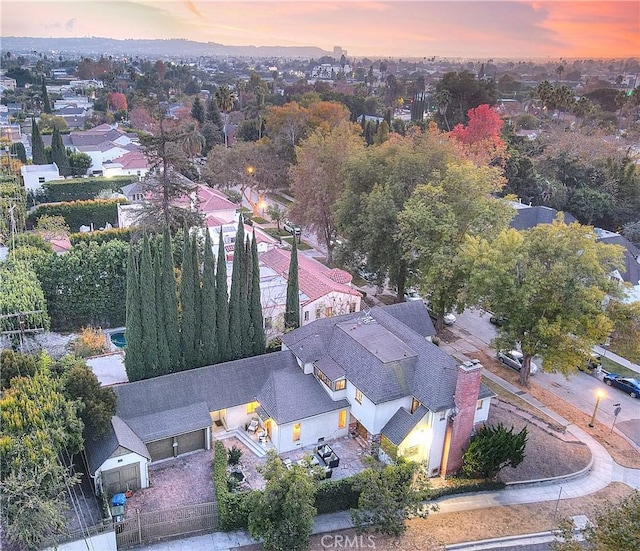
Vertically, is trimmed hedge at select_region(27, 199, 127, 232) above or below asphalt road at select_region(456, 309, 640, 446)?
above

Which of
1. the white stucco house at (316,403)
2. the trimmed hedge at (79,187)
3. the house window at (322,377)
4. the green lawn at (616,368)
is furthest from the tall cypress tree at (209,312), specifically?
the trimmed hedge at (79,187)

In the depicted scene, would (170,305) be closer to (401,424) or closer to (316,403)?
(316,403)

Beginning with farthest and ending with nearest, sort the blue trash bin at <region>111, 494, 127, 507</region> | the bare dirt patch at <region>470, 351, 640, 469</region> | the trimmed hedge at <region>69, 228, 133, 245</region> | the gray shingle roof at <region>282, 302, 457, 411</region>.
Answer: the trimmed hedge at <region>69, 228, 133, 245</region> → the bare dirt patch at <region>470, 351, 640, 469</region> → the gray shingle roof at <region>282, 302, 457, 411</region> → the blue trash bin at <region>111, 494, 127, 507</region>

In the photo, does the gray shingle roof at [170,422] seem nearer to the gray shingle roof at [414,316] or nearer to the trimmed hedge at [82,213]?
the gray shingle roof at [414,316]

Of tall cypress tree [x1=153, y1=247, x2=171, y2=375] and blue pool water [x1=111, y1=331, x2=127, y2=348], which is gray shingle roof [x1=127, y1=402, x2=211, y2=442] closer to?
tall cypress tree [x1=153, y1=247, x2=171, y2=375]

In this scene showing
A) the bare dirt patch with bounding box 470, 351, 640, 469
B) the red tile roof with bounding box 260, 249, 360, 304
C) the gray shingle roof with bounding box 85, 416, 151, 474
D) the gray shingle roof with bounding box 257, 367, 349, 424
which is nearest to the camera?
the gray shingle roof with bounding box 85, 416, 151, 474

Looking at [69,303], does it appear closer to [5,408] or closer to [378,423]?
[5,408]

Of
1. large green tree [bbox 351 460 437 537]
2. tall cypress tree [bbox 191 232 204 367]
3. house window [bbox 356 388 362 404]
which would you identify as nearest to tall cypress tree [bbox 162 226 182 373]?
tall cypress tree [bbox 191 232 204 367]
